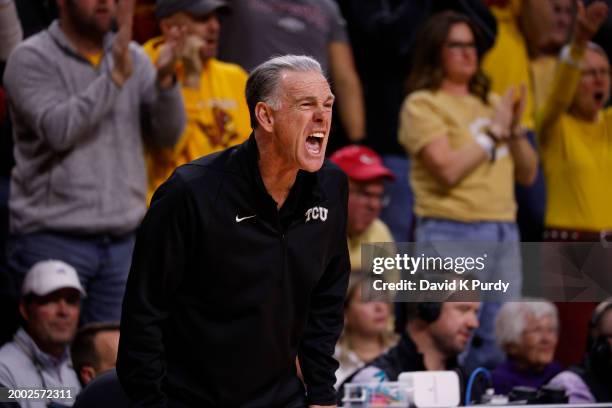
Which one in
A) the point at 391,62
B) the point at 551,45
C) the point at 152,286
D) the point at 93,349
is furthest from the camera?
the point at 551,45

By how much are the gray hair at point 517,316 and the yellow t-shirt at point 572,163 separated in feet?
2.80

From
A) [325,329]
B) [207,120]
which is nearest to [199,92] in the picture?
[207,120]

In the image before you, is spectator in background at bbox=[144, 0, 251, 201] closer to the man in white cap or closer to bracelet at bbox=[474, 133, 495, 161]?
the man in white cap

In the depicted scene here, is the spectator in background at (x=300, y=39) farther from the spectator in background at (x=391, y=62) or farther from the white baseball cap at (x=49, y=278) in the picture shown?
the white baseball cap at (x=49, y=278)

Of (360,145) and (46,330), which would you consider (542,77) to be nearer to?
(360,145)

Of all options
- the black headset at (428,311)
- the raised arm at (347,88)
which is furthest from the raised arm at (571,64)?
the black headset at (428,311)

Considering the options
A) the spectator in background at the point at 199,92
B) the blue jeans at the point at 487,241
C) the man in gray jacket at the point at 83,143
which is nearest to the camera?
the man in gray jacket at the point at 83,143

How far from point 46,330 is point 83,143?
76 centimetres

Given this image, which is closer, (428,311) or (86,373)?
(86,373)

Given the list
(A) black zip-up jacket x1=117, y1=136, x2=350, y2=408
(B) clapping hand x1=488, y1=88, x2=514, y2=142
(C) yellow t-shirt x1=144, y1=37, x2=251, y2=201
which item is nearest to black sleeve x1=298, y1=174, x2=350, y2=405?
(A) black zip-up jacket x1=117, y1=136, x2=350, y2=408

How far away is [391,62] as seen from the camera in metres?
5.93

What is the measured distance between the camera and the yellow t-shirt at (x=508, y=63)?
6.03 meters

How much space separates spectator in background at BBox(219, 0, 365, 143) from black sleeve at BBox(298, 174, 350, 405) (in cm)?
215

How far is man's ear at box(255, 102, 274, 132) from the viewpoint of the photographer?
116 inches
